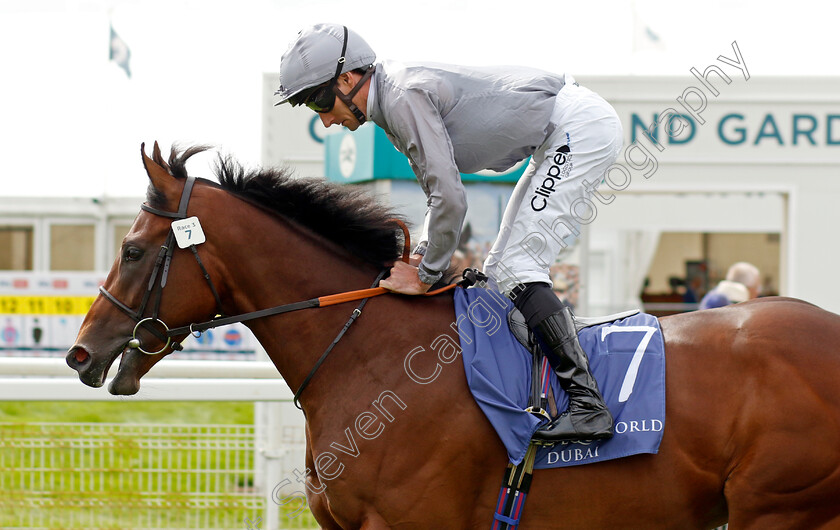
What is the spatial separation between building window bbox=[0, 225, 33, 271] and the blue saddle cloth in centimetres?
1351

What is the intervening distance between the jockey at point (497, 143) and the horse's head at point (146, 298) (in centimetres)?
53

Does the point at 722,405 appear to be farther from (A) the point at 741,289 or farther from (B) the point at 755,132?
(B) the point at 755,132

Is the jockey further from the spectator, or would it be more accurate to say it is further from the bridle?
the spectator

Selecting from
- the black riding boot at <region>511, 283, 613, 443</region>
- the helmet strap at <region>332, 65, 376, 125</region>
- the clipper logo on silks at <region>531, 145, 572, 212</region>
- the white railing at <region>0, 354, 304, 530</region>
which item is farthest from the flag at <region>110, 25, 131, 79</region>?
the black riding boot at <region>511, 283, 613, 443</region>

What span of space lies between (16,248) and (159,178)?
44.4 feet

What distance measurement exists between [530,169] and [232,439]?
7.08ft

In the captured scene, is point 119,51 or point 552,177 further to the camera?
point 119,51

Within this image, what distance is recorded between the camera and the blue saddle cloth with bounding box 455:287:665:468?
254cm

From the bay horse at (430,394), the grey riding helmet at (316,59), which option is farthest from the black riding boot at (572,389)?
the grey riding helmet at (316,59)

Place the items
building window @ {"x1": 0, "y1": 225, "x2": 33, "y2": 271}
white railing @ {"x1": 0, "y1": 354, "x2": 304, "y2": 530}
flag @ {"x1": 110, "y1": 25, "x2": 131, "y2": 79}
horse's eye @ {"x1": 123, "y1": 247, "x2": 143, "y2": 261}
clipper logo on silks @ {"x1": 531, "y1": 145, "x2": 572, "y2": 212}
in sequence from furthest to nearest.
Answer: building window @ {"x1": 0, "y1": 225, "x2": 33, "y2": 271}
flag @ {"x1": 110, "y1": 25, "x2": 131, "y2": 79}
white railing @ {"x1": 0, "y1": 354, "x2": 304, "y2": 530}
clipper logo on silks @ {"x1": 531, "y1": 145, "x2": 572, "y2": 212}
horse's eye @ {"x1": 123, "y1": 247, "x2": 143, "y2": 261}

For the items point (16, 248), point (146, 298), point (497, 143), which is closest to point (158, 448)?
point (146, 298)

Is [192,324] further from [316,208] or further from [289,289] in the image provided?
[316,208]

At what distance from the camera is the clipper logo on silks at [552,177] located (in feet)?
9.09

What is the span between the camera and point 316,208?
2826mm
